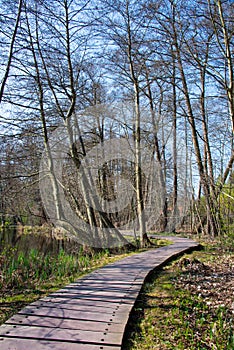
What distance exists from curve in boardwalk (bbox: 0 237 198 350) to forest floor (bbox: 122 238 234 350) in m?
0.14

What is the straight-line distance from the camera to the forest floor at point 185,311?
7.87ft

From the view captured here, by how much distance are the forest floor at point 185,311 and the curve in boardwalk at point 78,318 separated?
14cm

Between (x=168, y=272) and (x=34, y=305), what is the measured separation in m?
2.35

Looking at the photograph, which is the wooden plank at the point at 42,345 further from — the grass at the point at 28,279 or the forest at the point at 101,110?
the forest at the point at 101,110

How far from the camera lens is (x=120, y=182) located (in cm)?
999

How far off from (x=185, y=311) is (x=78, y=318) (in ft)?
3.49

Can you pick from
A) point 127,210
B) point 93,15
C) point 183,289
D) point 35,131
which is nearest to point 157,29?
point 93,15

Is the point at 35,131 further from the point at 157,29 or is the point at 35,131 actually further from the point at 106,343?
the point at 106,343

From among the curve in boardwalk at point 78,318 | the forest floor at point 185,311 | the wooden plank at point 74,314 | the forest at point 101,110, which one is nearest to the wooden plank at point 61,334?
the curve in boardwalk at point 78,318

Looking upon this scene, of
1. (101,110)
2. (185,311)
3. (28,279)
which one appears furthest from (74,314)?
(101,110)

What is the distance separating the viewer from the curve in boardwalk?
2.20 meters

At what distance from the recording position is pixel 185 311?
2.97m

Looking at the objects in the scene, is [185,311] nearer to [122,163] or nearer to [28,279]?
[28,279]

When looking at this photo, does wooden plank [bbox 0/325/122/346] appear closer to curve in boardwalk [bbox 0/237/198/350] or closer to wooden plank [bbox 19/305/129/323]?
curve in boardwalk [bbox 0/237/198/350]
